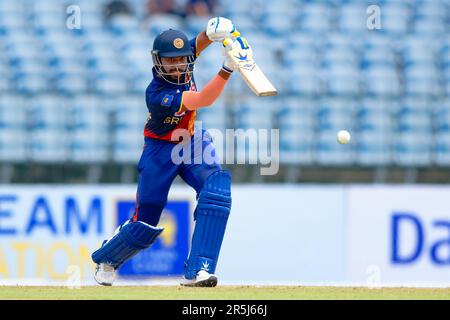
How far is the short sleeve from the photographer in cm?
787

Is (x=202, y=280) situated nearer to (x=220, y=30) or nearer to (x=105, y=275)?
(x=105, y=275)

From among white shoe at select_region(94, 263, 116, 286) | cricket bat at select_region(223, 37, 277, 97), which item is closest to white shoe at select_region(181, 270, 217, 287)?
white shoe at select_region(94, 263, 116, 286)

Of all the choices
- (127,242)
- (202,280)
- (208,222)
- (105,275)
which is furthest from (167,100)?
(105,275)

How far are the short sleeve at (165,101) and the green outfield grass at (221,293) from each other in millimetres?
1224

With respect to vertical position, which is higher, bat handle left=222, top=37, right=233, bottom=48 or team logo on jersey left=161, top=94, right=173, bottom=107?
bat handle left=222, top=37, right=233, bottom=48

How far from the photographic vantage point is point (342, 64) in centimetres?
1450

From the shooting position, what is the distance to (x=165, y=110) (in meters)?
7.91

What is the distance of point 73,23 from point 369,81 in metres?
3.76

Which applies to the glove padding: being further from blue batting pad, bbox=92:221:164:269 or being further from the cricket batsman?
blue batting pad, bbox=92:221:164:269

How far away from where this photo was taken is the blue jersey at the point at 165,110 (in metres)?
7.89

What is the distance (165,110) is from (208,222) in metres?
0.83

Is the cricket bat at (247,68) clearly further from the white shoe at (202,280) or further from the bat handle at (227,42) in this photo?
the white shoe at (202,280)

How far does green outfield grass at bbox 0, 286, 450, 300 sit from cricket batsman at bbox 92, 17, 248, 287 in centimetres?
30
